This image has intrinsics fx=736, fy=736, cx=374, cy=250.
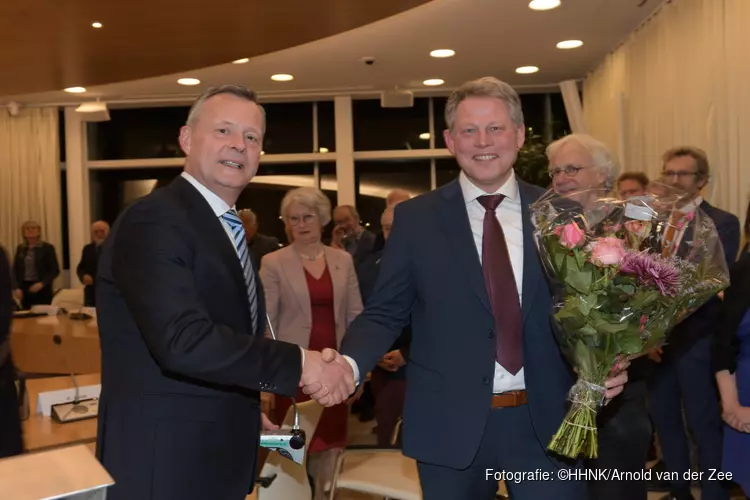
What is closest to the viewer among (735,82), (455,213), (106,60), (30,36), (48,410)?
(455,213)

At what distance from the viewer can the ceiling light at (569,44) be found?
6.93 m

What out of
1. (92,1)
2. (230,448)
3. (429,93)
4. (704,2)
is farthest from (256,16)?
(429,93)

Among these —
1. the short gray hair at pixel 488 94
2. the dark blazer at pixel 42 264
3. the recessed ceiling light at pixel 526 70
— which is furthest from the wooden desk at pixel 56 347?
the recessed ceiling light at pixel 526 70

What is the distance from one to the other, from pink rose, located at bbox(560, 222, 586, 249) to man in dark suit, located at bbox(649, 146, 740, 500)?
210cm

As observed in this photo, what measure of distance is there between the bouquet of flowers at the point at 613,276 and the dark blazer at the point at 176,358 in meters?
0.74

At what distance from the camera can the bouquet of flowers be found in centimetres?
176

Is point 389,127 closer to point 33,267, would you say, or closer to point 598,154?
point 33,267

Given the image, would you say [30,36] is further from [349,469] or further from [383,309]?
[383,309]

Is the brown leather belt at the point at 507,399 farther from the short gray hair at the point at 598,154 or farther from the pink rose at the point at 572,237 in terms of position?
the short gray hair at the point at 598,154

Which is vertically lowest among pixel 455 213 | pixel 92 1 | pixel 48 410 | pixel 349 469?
pixel 349 469

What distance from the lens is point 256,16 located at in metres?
5.18

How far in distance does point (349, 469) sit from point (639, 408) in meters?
1.28

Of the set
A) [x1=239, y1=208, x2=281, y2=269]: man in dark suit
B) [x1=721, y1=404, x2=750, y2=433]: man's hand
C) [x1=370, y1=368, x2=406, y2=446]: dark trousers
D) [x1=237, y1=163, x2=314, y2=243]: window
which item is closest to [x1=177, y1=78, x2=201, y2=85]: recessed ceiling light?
[x1=237, y1=163, x2=314, y2=243]: window

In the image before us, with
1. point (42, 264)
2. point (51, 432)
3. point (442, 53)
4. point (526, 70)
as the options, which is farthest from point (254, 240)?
point (42, 264)
